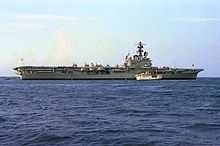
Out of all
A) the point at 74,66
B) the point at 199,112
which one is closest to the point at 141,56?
the point at 74,66

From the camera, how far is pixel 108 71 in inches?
5556

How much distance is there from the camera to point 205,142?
2258 centimetres

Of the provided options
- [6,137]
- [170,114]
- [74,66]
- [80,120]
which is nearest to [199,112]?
[170,114]

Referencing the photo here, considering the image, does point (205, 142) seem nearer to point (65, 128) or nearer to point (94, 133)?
point (94, 133)

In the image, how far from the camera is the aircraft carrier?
135625mm

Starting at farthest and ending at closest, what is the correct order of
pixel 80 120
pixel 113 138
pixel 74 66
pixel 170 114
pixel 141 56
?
pixel 141 56, pixel 74 66, pixel 170 114, pixel 80 120, pixel 113 138

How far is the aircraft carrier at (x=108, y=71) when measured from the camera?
135625 mm

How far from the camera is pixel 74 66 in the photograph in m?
138

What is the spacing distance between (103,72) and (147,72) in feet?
41.6

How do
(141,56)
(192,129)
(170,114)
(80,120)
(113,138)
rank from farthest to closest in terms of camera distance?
(141,56), (170,114), (80,120), (192,129), (113,138)

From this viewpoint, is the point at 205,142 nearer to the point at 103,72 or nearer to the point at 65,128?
the point at 65,128

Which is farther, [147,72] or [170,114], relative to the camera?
[147,72]

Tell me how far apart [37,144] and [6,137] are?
257cm

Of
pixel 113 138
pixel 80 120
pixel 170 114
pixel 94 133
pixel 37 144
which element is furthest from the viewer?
pixel 170 114
